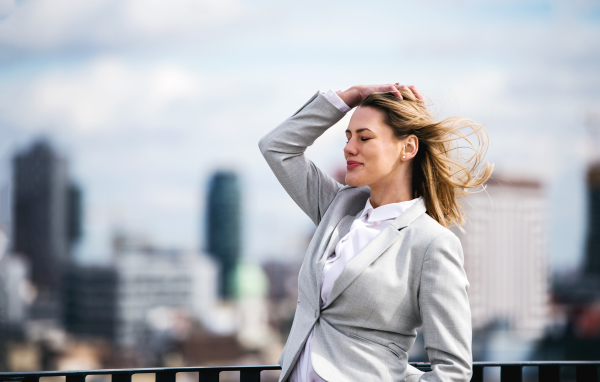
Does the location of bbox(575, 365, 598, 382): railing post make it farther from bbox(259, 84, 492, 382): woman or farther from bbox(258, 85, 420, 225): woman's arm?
bbox(258, 85, 420, 225): woman's arm

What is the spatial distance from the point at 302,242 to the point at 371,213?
9708 centimetres

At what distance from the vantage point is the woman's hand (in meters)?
1.94

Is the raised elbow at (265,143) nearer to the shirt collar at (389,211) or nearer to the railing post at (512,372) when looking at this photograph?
the shirt collar at (389,211)

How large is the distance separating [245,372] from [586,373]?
1368mm

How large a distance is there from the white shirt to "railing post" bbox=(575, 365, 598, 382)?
1.13 m

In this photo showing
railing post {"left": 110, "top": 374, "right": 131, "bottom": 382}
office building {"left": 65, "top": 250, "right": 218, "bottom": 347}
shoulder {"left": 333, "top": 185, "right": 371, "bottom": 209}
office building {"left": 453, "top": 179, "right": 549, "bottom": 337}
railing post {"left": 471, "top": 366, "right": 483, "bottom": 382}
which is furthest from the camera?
office building {"left": 453, "top": 179, "right": 549, "bottom": 337}

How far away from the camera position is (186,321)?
87.1 m

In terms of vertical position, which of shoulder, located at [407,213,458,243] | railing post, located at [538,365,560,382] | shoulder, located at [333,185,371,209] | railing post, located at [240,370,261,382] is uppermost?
shoulder, located at [333,185,371,209]

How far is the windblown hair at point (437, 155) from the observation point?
74.4 inches

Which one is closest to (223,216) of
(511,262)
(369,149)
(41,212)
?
(41,212)

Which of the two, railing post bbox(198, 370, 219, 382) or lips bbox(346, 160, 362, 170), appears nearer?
lips bbox(346, 160, 362, 170)

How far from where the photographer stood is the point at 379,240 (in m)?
1.81

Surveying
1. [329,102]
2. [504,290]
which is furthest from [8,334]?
[329,102]

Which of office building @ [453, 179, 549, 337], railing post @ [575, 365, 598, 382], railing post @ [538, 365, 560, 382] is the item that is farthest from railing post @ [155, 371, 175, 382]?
office building @ [453, 179, 549, 337]
